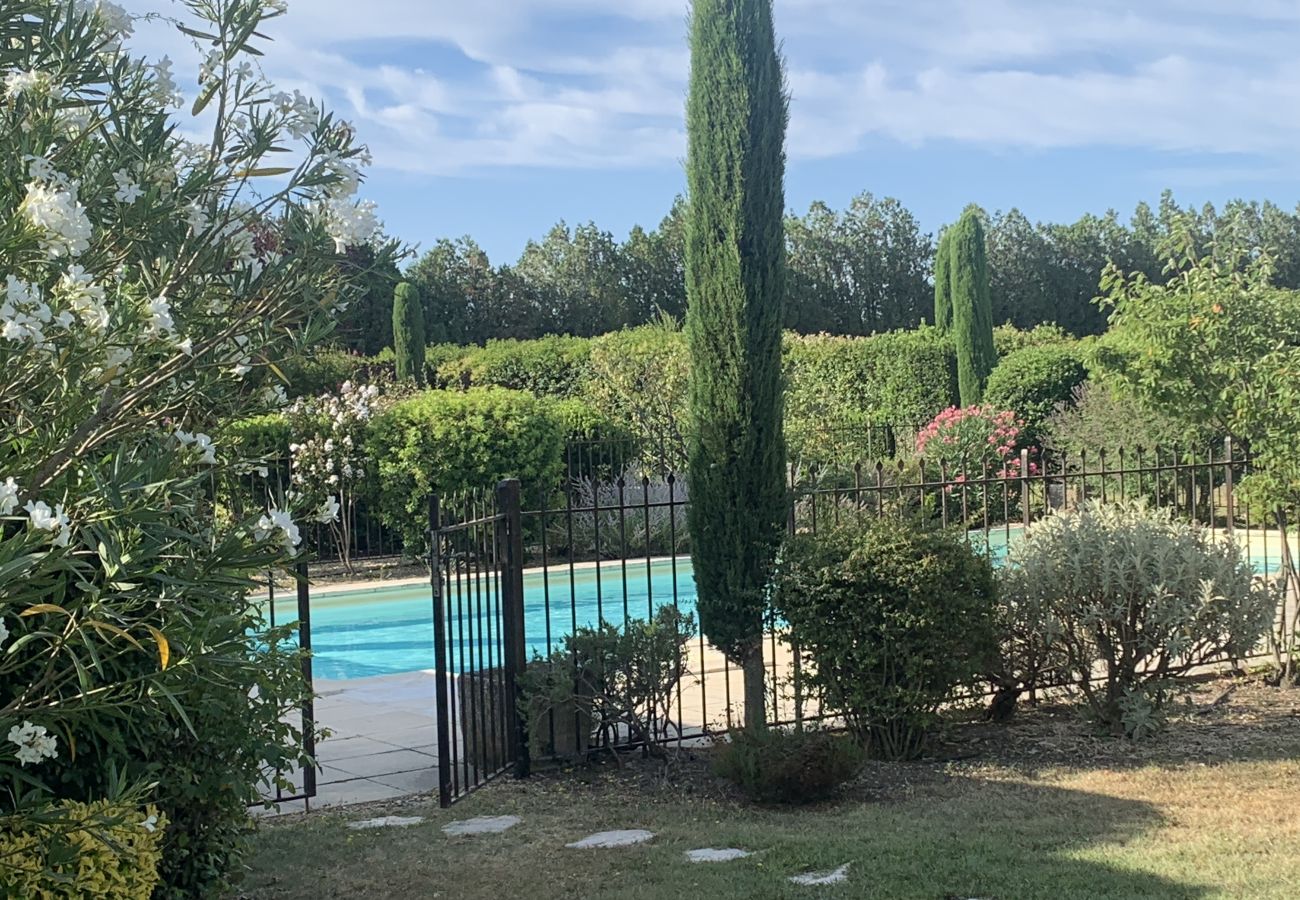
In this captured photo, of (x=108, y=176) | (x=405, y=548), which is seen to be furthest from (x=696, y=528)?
(x=405, y=548)

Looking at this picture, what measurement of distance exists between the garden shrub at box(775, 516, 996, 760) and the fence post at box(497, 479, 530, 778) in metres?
1.49

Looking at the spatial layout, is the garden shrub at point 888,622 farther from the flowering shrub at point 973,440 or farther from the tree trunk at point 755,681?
the flowering shrub at point 973,440

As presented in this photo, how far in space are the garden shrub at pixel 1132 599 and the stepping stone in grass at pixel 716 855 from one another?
276 centimetres

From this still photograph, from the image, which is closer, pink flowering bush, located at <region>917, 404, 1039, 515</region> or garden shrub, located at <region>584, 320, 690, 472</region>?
pink flowering bush, located at <region>917, 404, 1039, 515</region>

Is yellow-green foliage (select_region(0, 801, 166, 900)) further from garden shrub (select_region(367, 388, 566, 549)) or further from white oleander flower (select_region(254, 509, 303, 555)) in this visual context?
garden shrub (select_region(367, 388, 566, 549))

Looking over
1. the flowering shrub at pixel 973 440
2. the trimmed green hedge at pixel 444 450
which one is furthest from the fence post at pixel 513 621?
the flowering shrub at pixel 973 440

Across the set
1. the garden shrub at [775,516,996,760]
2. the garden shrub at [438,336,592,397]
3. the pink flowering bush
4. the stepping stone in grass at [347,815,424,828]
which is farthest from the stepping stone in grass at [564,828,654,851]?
the garden shrub at [438,336,592,397]

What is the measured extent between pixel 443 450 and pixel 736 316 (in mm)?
9290

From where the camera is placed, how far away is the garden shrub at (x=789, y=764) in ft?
20.2

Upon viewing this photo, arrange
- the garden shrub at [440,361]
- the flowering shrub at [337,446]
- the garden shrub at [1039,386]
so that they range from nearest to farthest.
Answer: the flowering shrub at [337,446]
the garden shrub at [1039,386]
the garden shrub at [440,361]

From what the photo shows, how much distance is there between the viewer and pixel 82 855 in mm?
3592

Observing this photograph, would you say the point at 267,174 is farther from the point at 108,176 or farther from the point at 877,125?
the point at 877,125

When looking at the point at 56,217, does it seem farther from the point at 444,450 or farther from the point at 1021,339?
the point at 1021,339

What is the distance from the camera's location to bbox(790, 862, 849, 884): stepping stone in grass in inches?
187
